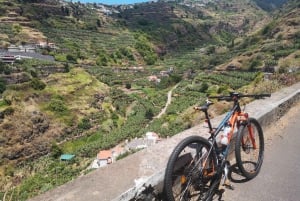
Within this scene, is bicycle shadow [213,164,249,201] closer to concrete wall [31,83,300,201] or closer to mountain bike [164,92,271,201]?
mountain bike [164,92,271,201]

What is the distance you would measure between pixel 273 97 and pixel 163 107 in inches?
2143

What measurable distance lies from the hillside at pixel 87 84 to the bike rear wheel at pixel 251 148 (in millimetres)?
3529

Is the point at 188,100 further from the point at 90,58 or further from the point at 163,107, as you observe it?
the point at 90,58

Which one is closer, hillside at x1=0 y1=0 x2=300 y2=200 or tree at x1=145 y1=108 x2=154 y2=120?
hillside at x1=0 y1=0 x2=300 y2=200

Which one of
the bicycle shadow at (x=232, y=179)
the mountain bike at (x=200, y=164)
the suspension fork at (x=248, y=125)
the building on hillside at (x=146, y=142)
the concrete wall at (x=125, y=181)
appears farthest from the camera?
the building on hillside at (x=146, y=142)

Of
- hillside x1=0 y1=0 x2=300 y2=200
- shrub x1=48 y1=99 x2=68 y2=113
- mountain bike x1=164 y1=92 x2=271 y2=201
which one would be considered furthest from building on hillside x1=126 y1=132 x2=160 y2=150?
mountain bike x1=164 y1=92 x2=271 y2=201

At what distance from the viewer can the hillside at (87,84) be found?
128 feet

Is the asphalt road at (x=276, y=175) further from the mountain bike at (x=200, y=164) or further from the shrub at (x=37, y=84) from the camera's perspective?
the shrub at (x=37, y=84)

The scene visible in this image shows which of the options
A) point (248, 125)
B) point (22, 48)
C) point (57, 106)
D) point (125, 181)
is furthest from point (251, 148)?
point (22, 48)

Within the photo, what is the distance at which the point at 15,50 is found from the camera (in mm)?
75500

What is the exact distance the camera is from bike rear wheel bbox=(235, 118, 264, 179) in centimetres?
533

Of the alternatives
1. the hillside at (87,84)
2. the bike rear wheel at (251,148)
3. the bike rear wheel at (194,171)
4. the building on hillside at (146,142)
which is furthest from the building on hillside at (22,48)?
the bike rear wheel at (194,171)

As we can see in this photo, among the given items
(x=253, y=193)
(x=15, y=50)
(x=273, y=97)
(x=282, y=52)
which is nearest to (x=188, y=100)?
A: (x=282, y=52)

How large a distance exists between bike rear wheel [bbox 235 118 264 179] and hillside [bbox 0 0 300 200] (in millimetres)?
3529
